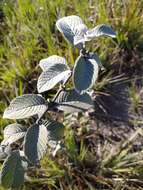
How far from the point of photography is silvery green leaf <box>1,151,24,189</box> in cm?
115

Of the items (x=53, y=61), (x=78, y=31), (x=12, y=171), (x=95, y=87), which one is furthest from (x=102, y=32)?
(x=95, y=87)

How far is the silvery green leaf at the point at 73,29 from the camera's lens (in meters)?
0.96

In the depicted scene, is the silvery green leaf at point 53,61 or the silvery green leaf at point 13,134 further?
the silvery green leaf at point 13,134

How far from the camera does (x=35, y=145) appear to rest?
1055mm

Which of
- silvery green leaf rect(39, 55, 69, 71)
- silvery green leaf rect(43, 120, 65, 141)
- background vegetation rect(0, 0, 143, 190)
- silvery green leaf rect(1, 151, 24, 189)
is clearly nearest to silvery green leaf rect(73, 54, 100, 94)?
silvery green leaf rect(39, 55, 69, 71)

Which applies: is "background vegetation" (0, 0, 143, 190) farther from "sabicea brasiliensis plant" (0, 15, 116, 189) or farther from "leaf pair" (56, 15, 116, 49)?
"leaf pair" (56, 15, 116, 49)

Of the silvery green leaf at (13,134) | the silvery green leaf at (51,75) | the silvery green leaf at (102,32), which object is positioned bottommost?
the silvery green leaf at (13,134)

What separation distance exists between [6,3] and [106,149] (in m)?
0.81

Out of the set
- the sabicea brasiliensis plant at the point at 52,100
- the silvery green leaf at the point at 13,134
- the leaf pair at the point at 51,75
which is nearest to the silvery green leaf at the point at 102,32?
the sabicea brasiliensis plant at the point at 52,100

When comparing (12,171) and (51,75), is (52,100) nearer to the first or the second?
(51,75)

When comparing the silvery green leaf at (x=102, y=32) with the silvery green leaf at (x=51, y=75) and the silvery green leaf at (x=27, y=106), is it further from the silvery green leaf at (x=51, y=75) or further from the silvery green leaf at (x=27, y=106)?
the silvery green leaf at (x=27, y=106)

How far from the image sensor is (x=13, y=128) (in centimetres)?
118

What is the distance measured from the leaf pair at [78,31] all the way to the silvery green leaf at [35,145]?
0.25m

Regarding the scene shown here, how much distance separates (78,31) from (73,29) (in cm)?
Result: 2
